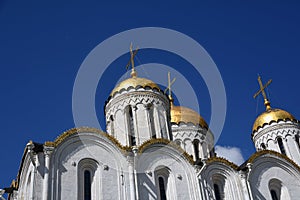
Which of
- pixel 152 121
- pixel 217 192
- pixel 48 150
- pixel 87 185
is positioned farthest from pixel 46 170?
pixel 217 192

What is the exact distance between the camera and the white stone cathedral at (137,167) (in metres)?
16.7

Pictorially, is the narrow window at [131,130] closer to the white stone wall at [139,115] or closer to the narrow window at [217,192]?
the white stone wall at [139,115]

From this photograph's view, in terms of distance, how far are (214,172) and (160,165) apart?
2.58 m

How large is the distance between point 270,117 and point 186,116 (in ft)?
17.4

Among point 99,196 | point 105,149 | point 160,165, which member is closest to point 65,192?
point 99,196

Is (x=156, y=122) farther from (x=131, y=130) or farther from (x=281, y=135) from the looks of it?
(x=281, y=135)

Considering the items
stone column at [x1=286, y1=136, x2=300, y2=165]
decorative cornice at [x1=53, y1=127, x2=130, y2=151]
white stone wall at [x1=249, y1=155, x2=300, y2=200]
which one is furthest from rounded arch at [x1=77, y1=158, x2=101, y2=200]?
stone column at [x1=286, y1=136, x2=300, y2=165]

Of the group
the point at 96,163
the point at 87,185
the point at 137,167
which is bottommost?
the point at 87,185

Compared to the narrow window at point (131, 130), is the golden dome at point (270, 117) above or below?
above

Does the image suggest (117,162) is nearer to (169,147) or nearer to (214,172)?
(169,147)

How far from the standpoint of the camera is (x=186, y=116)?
2822 centimetres

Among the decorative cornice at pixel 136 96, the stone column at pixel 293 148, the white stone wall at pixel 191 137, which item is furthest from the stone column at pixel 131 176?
the stone column at pixel 293 148

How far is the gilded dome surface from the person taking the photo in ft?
73.9

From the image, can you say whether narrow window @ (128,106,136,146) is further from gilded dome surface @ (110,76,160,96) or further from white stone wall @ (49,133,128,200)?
white stone wall @ (49,133,128,200)
